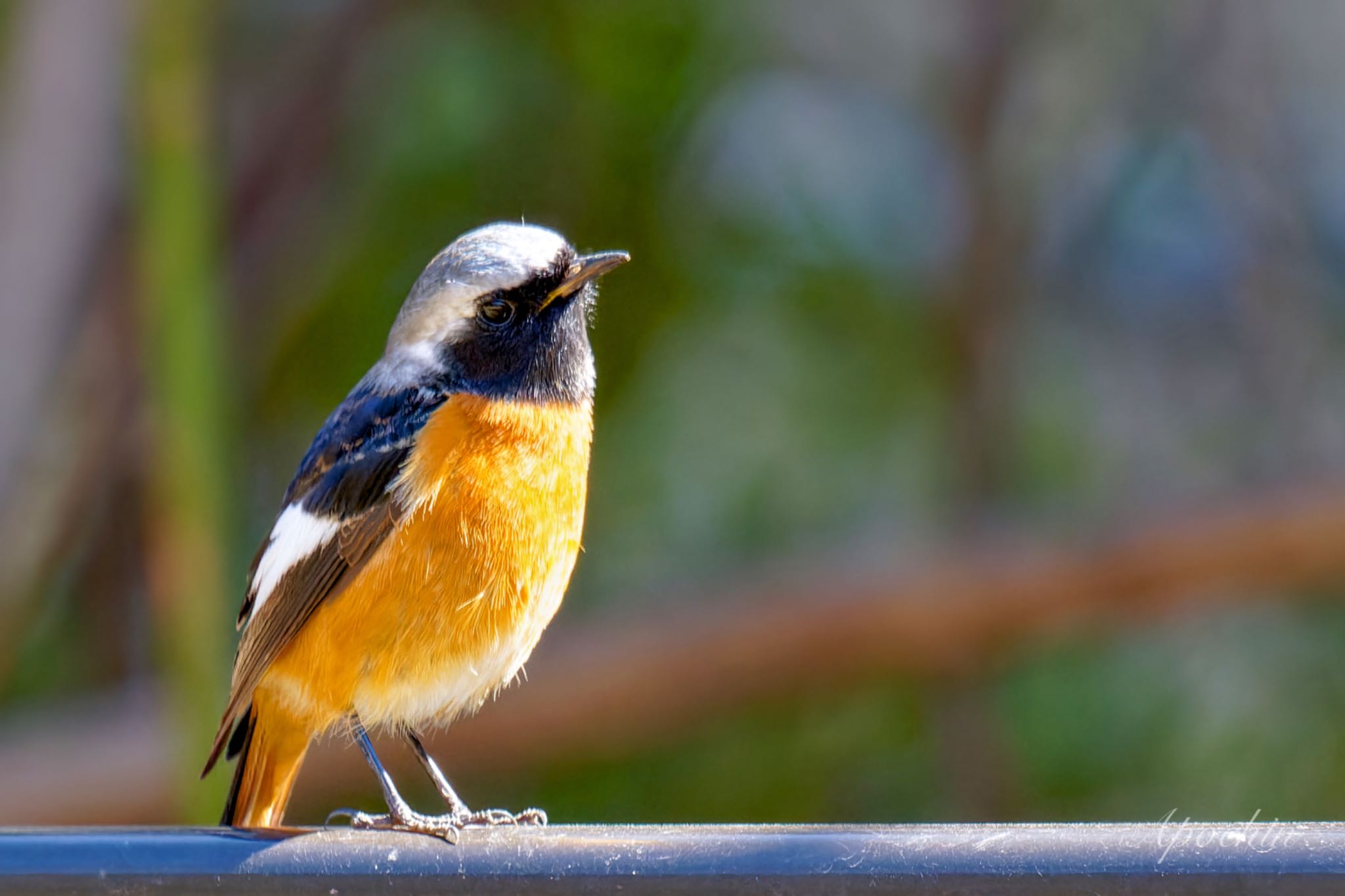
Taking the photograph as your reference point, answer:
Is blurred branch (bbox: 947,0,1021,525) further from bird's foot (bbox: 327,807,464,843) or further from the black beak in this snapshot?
bird's foot (bbox: 327,807,464,843)

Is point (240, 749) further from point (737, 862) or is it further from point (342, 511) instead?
point (737, 862)

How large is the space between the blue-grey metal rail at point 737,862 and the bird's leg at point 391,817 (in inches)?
15.1

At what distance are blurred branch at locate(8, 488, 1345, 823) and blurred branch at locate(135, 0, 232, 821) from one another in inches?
47.0

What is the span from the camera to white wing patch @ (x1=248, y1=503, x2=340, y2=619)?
9.95ft

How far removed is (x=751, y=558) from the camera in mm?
5652

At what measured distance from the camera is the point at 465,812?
3.00m

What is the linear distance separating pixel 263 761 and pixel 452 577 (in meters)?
0.65

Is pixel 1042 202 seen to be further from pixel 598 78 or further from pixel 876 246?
pixel 598 78

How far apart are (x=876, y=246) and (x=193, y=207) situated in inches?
119

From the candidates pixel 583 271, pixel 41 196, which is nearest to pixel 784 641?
pixel 583 271

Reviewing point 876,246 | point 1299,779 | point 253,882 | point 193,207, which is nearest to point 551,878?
Answer: point 253,882

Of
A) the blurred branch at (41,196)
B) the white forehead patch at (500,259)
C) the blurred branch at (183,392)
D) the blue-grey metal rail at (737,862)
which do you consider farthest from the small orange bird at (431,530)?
the blurred branch at (41,196)

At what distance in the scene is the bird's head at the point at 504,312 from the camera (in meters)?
3.12

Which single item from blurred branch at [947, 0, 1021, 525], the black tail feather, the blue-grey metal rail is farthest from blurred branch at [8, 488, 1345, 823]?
the blue-grey metal rail
